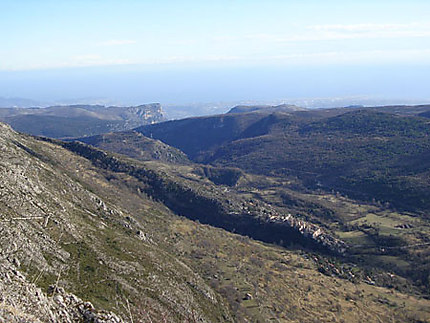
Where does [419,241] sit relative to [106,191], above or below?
below

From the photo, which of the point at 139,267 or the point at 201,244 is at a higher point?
the point at 139,267

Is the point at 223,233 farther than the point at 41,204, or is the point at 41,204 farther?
the point at 223,233

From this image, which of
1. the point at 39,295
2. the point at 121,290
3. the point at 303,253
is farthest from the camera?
the point at 303,253

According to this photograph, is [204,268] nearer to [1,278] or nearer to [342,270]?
[342,270]

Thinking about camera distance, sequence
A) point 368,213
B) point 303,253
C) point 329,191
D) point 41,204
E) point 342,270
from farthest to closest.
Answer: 1. point 329,191
2. point 368,213
3. point 303,253
4. point 342,270
5. point 41,204

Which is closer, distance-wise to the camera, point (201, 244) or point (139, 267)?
point (139, 267)

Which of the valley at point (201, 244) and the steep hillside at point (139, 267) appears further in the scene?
the valley at point (201, 244)

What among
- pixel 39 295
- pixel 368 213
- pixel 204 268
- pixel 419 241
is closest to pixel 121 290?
pixel 39 295

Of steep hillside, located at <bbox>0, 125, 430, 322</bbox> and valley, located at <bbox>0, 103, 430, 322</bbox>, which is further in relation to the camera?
valley, located at <bbox>0, 103, 430, 322</bbox>
